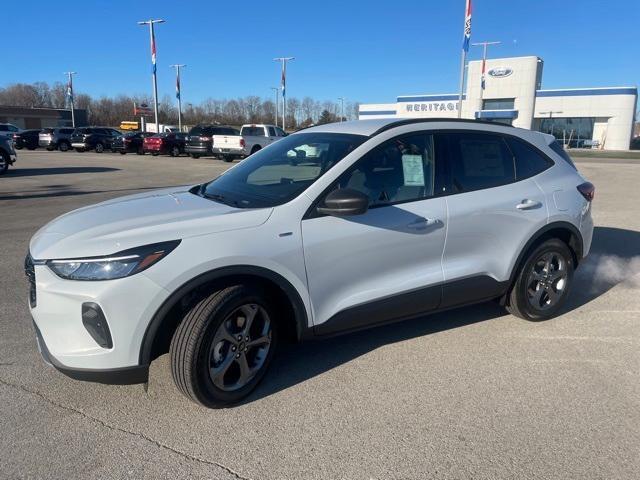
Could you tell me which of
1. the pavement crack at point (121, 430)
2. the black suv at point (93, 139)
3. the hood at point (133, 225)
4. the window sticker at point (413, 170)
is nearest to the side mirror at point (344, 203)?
the hood at point (133, 225)

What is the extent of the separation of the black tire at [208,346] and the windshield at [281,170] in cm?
65

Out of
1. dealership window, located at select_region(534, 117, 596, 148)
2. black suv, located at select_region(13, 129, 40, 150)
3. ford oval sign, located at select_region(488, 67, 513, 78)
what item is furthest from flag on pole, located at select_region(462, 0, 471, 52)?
dealership window, located at select_region(534, 117, 596, 148)

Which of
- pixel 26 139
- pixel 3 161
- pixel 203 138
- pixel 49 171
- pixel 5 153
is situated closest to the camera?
pixel 5 153

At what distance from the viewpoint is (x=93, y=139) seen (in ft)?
114

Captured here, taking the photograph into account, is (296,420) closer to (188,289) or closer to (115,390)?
(188,289)

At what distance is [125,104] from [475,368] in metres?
135

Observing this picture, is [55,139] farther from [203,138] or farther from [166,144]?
[203,138]

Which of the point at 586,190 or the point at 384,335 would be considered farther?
the point at 586,190

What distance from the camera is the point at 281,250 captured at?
3.12 metres

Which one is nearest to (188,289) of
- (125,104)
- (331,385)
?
(331,385)

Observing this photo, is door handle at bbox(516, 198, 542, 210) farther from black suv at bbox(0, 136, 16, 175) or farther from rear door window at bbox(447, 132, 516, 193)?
black suv at bbox(0, 136, 16, 175)

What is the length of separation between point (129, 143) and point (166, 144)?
388cm

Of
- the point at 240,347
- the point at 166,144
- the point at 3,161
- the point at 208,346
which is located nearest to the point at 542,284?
the point at 240,347

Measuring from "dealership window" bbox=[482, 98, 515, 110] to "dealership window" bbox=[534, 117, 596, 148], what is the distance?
4992 millimetres
